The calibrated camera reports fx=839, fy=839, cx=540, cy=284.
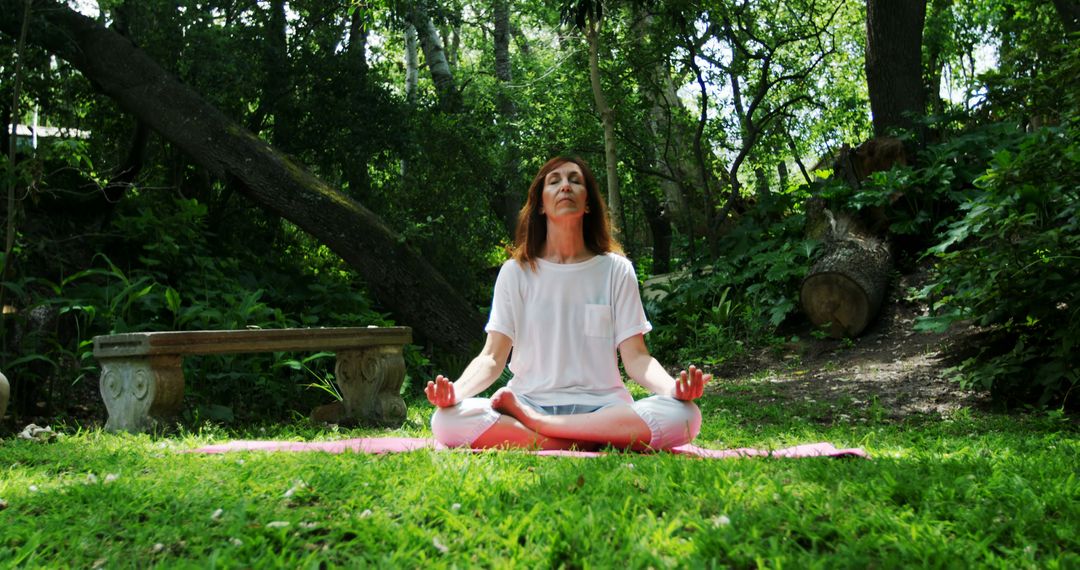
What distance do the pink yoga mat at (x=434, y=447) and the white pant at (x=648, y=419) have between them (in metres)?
0.09

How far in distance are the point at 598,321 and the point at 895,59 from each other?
8314 millimetres

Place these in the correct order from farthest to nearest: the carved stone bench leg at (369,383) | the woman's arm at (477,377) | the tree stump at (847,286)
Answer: the tree stump at (847,286), the carved stone bench leg at (369,383), the woman's arm at (477,377)

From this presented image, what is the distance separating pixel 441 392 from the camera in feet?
12.1

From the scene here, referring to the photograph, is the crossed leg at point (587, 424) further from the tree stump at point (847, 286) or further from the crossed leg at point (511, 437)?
the tree stump at point (847, 286)

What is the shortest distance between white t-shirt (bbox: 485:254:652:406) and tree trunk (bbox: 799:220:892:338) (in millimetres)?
5265

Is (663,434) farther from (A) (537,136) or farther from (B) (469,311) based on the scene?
(A) (537,136)

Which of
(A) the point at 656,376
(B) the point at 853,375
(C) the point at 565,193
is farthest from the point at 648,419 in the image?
(B) the point at 853,375

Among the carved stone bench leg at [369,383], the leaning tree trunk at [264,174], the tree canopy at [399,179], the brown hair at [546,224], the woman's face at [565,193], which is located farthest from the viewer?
the leaning tree trunk at [264,174]

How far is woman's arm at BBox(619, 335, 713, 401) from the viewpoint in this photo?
3566 millimetres

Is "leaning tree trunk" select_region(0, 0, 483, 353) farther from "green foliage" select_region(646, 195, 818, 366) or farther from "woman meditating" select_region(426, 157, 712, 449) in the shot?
"woman meditating" select_region(426, 157, 712, 449)

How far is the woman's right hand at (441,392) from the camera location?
143 inches

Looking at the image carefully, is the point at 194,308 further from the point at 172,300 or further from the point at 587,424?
the point at 587,424

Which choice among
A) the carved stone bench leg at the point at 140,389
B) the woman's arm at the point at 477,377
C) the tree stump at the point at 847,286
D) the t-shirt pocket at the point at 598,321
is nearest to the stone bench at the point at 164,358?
the carved stone bench leg at the point at 140,389

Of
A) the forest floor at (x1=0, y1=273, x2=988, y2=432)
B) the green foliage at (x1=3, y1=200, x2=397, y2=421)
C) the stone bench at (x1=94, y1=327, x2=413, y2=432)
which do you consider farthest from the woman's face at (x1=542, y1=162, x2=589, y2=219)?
the green foliage at (x1=3, y1=200, x2=397, y2=421)
